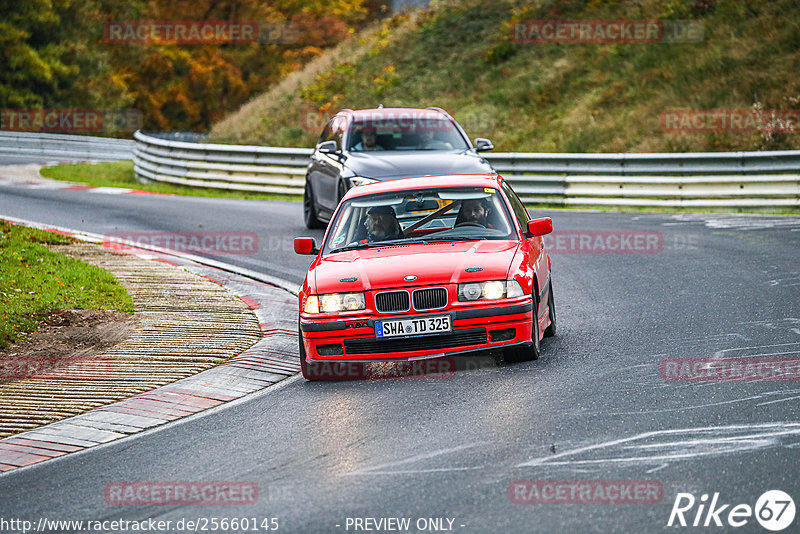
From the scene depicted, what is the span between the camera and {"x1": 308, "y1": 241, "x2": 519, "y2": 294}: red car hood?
8789 mm

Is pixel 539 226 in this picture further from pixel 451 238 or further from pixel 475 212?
pixel 451 238

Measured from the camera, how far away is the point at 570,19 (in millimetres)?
36750

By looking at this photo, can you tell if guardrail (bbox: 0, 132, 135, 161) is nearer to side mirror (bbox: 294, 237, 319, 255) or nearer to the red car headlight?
side mirror (bbox: 294, 237, 319, 255)

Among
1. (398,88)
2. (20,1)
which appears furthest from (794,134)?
(20,1)

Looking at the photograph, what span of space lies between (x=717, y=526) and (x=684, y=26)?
29.2 metres

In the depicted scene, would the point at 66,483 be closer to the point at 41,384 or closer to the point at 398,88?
the point at 41,384

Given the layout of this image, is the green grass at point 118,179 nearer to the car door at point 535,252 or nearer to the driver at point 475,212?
the car door at point 535,252

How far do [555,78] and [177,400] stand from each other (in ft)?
87.9

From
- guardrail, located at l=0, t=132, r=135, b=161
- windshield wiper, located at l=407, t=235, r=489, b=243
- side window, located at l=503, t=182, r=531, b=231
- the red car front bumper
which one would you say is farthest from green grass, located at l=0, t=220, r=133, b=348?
guardrail, located at l=0, t=132, r=135, b=161

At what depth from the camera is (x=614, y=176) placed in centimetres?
2194

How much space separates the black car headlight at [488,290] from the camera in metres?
8.75

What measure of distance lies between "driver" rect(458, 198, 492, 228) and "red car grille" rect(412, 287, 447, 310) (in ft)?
4.83

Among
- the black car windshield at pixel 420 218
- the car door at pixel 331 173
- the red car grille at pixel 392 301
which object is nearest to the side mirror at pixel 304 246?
the black car windshield at pixel 420 218

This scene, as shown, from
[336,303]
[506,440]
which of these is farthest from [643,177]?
[506,440]
